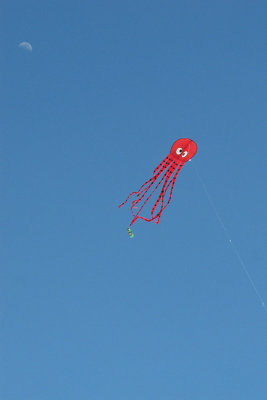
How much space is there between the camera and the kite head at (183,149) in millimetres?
57500

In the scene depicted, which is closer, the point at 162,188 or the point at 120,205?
the point at 120,205

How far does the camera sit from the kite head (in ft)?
189

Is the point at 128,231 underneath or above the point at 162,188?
underneath

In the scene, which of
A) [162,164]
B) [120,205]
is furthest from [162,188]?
[120,205]

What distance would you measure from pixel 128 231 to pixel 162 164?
11.9 metres

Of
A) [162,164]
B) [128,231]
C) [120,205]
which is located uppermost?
[162,164]

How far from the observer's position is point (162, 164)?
57250 mm

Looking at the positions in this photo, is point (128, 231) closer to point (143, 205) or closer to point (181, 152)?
point (143, 205)

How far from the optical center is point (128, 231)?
49.0m

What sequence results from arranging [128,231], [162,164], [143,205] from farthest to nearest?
→ [162,164] → [143,205] → [128,231]

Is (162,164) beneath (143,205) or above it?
above

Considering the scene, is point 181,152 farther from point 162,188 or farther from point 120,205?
point 120,205

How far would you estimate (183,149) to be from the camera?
57.8 m

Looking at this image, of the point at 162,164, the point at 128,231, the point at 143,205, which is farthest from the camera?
the point at 162,164
